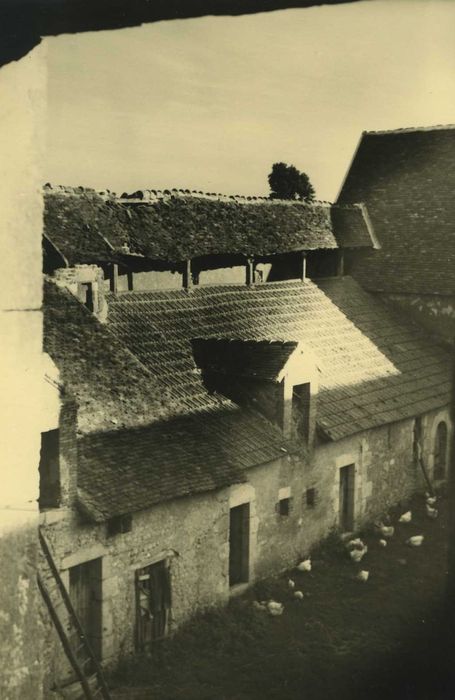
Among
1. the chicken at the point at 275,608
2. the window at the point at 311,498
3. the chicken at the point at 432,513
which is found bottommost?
the chicken at the point at 432,513

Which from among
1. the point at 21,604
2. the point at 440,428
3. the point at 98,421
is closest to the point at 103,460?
the point at 98,421

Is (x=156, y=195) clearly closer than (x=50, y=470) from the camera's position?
No

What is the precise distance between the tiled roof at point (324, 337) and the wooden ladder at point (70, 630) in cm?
537

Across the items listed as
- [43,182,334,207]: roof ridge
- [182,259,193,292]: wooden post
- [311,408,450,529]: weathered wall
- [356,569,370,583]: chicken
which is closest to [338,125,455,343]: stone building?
[311,408,450,529]: weathered wall

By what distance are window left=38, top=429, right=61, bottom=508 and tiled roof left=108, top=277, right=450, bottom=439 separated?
471 cm

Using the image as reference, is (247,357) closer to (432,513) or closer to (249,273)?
(249,273)

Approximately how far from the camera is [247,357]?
637 inches

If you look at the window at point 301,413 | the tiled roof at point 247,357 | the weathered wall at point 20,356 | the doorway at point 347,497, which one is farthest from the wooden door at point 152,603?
the weathered wall at point 20,356

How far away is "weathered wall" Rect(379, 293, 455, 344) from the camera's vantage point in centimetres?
2433

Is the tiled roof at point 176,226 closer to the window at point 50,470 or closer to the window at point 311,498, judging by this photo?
the window at point 50,470

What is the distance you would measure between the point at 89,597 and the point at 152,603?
131cm

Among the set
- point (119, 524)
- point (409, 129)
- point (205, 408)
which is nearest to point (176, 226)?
point (205, 408)

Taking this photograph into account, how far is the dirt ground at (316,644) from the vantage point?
11445 millimetres

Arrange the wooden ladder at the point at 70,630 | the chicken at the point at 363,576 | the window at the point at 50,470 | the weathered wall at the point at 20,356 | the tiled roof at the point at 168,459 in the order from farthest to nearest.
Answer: the chicken at the point at 363,576 < the tiled roof at the point at 168,459 < the window at the point at 50,470 < the wooden ladder at the point at 70,630 < the weathered wall at the point at 20,356
